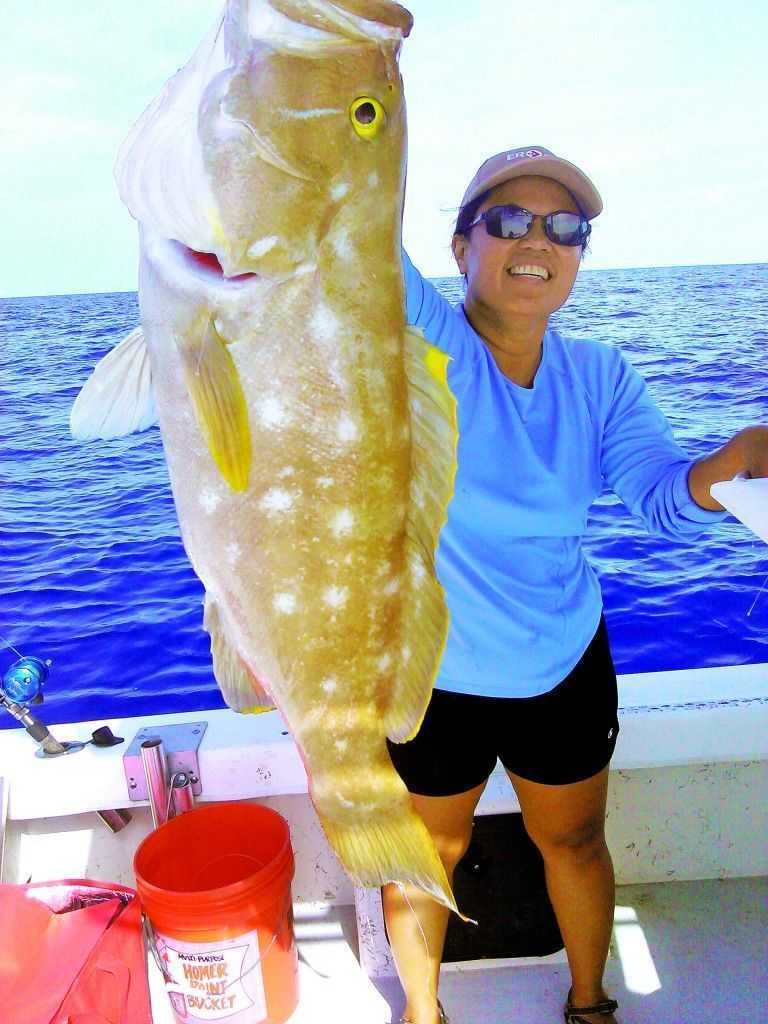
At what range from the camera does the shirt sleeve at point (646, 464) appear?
2.21 meters

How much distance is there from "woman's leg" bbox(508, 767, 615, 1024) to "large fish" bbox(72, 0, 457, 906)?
1059 millimetres

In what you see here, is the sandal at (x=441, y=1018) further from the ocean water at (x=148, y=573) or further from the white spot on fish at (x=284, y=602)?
the ocean water at (x=148, y=573)

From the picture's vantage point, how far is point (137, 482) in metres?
11.2

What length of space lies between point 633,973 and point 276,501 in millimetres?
2729

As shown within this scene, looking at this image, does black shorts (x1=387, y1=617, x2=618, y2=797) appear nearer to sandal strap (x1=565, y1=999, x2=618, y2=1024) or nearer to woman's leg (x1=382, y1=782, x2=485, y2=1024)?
woman's leg (x1=382, y1=782, x2=485, y2=1024)

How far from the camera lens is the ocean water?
6.89 meters

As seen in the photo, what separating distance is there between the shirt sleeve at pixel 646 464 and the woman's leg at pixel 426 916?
0.96 metres

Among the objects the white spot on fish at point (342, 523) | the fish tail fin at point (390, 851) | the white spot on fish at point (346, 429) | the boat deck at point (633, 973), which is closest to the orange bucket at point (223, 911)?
the boat deck at point (633, 973)

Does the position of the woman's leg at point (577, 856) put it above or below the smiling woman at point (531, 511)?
below

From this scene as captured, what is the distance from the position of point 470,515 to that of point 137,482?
9.79m

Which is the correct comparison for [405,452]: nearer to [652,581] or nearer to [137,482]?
[652,581]

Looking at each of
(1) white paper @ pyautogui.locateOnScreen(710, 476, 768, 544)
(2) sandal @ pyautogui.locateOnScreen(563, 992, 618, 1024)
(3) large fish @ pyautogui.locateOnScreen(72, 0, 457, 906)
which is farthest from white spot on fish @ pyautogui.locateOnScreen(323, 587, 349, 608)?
(2) sandal @ pyautogui.locateOnScreen(563, 992, 618, 1024)

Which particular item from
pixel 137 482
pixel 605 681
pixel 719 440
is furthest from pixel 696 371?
pixel 605 681

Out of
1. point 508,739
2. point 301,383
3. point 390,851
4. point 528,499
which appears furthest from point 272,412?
point 508,739
